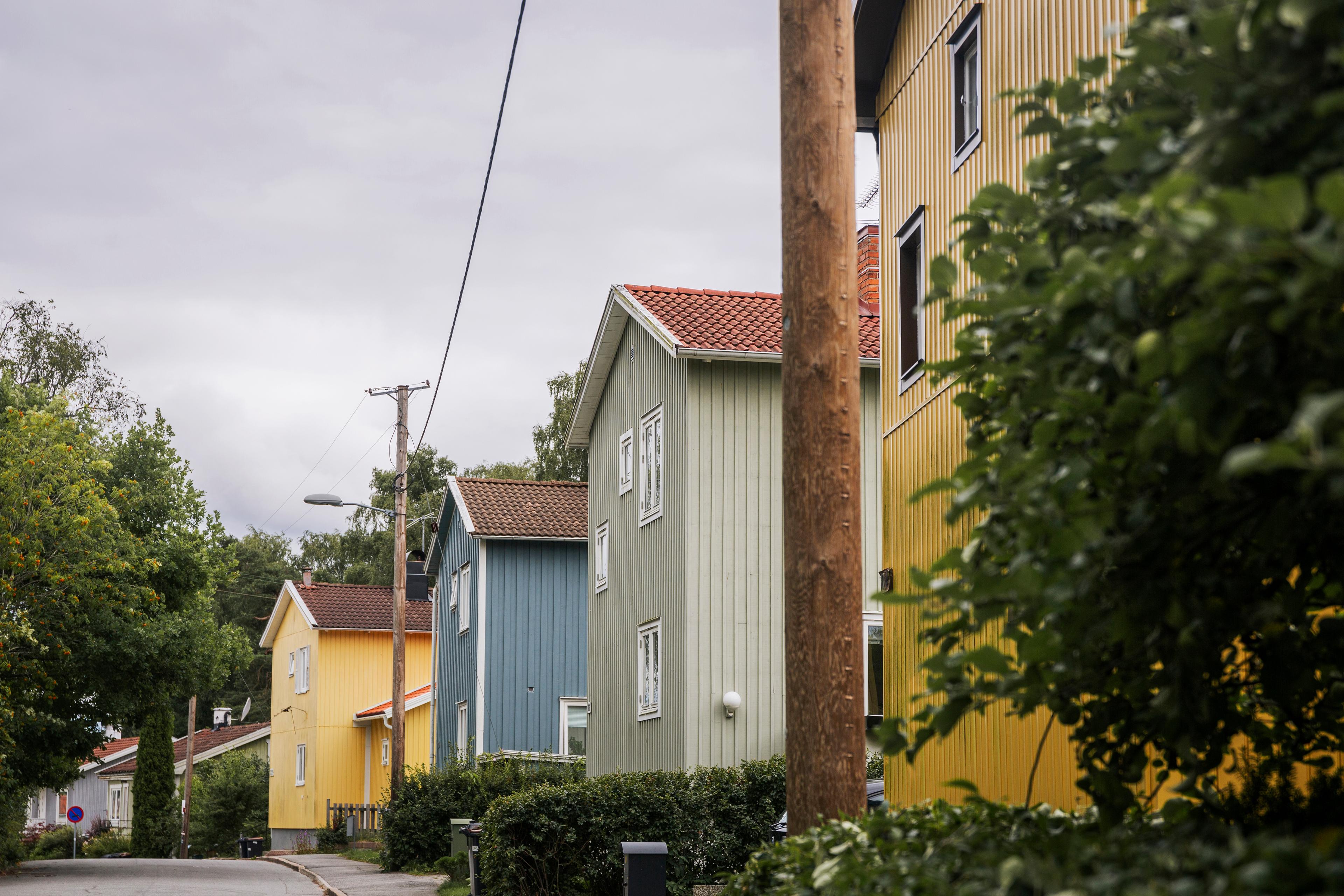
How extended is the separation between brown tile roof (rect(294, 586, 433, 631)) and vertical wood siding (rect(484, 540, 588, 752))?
38.3 ft

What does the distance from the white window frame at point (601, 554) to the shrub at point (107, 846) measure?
1179 inches

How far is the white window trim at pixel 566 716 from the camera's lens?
2817cm

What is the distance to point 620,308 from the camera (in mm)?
20844

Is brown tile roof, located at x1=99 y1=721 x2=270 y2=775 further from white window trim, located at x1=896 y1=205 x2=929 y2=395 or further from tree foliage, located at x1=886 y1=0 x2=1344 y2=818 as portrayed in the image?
tree foliage, located at x1=886 y1=0 x2=1344 y2=818

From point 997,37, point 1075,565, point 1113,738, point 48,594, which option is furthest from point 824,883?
point 48,594

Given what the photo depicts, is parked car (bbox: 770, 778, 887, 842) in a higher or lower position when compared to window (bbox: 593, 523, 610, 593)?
lower

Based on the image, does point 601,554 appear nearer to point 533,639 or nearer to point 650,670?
point 650,670

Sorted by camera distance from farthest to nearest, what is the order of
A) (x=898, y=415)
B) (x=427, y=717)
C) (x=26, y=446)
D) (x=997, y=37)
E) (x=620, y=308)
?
(x=427, y=717), (x=620, y=308), (x=26, y=446), (x=898, y=415), (x=997, y=37)

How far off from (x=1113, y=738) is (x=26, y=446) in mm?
18136

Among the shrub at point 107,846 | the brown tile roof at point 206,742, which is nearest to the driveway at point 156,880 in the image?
the shrub at point 107,846

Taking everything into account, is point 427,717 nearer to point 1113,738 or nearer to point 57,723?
point 57,723

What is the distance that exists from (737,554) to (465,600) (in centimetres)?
1333

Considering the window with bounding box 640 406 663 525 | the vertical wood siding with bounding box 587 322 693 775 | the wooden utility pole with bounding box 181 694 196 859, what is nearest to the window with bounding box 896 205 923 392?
the vertical wood siding with bounding box 587 322 693 775

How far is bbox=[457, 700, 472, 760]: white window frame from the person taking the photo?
29172 millimetres
